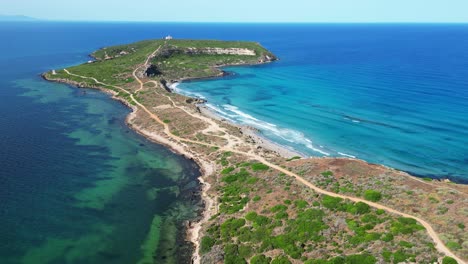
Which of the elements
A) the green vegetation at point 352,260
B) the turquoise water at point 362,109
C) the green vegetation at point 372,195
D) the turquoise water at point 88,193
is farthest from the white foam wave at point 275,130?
the green vegetation at point 352,260

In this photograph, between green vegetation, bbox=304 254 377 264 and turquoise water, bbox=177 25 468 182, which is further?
turquoise water, bbox=177 25 468 182

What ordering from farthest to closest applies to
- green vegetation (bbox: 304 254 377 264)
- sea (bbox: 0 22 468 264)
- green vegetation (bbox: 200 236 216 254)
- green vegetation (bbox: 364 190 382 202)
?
sea (bbox: 0 22 468 264), green vegetation (bbox: 364 190 382 202), green vegetation (bbox: 200 236 216 254), green vegetation (bbox: 304 254 377 264)

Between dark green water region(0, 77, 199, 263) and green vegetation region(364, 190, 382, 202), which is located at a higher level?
green vegetation region(364, 190, 382, 202)

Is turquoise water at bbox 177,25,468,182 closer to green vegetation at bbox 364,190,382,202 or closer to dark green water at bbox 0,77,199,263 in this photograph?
green vegetation at bbox 364,190,382,202

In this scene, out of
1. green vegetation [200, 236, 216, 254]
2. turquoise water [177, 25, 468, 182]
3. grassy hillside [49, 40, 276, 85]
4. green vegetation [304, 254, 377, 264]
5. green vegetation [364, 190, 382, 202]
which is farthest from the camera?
grassy hillside [49, 40, 276, 85]

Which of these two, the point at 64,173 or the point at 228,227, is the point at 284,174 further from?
the point at 64,173

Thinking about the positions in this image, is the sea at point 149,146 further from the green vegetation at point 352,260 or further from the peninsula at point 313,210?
the green vegetation at point 352,260

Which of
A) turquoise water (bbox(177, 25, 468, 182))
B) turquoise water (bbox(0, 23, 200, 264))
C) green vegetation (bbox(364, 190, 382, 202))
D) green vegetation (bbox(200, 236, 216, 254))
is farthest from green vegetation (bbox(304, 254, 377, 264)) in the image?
turquoise water (bbox(177, 25, 468, 182))
